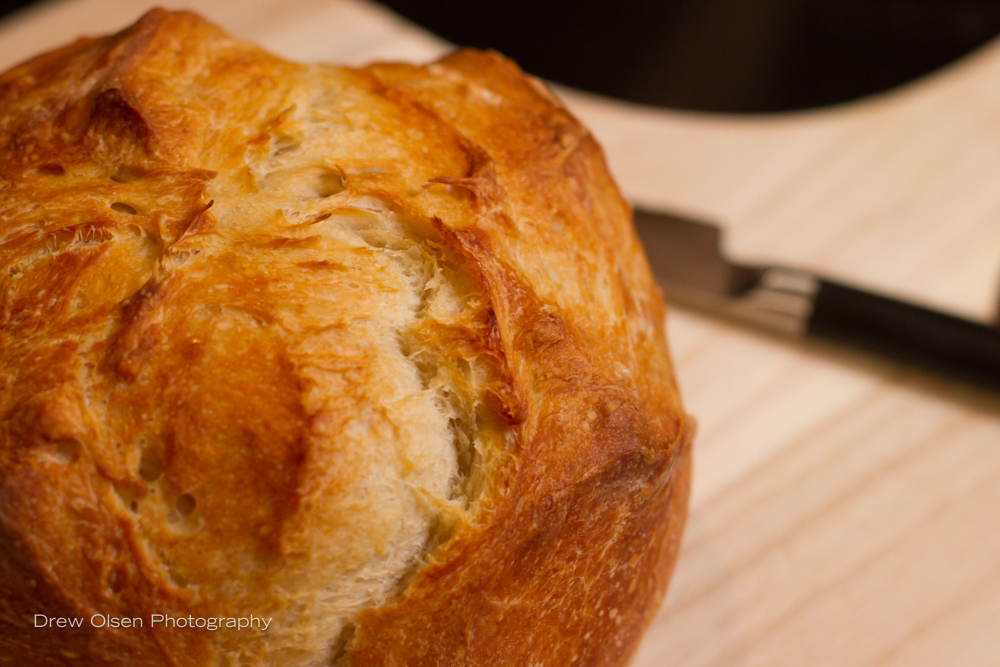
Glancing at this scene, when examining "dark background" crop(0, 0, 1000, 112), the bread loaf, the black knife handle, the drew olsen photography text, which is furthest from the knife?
the drew olsen photography text

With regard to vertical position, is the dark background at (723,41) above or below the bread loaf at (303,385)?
below

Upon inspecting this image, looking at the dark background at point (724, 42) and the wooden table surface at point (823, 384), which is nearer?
the wooden table surface at point (823, 384)

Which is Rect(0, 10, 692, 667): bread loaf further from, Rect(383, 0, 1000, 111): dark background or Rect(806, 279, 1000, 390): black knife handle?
Rect(383, 0, 1000, 111): dark background

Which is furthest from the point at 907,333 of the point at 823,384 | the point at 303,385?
the point at 303,385

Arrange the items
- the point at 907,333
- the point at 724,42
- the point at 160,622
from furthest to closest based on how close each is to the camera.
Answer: the point at 724,42, the point at 907,333, the point at 160,622

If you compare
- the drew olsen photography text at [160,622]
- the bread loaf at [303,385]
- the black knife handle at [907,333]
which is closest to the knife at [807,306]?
the black knife handle at [907,333]

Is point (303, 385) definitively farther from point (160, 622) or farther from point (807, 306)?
point (807, 306)

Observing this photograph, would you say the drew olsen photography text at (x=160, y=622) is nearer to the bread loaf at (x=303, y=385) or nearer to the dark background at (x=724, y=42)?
the bread loaf at (x=303, y=385)

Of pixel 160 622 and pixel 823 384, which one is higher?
pixel 160 622
